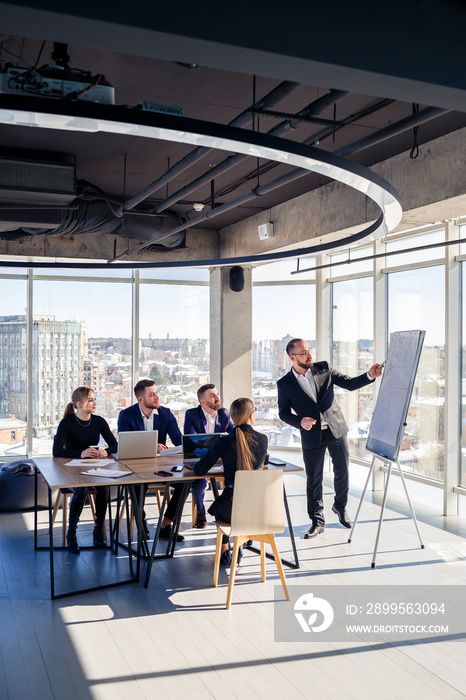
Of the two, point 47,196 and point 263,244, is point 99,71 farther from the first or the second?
point 263,244

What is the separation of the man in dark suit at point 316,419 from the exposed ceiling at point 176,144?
6.95 feet

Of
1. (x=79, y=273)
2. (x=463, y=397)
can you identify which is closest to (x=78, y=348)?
(x=79, y=273)

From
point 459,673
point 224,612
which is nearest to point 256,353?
point 224,612

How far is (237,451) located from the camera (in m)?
4.92

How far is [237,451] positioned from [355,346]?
204 inches

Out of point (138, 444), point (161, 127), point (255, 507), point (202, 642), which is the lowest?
point (202, 642)

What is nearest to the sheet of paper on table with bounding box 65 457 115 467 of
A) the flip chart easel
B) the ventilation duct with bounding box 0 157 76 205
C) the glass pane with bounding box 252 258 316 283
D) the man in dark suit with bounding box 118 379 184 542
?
the man in dark suit with bounding box 118 379 184 542

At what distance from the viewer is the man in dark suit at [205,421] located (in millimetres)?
6680

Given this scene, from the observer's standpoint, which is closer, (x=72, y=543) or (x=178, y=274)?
(x=72, y=543)

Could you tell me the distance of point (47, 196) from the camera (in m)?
5.95

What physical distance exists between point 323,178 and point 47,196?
3193 millimetres

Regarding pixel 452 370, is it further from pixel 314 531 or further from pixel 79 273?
pixel 79 273

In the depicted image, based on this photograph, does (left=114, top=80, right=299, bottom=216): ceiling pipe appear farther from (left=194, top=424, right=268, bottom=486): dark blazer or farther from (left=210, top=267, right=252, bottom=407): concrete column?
(left=210, top=267, right=252, bottom=407): concrete column

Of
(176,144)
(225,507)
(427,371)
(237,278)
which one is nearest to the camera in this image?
(225,507)
